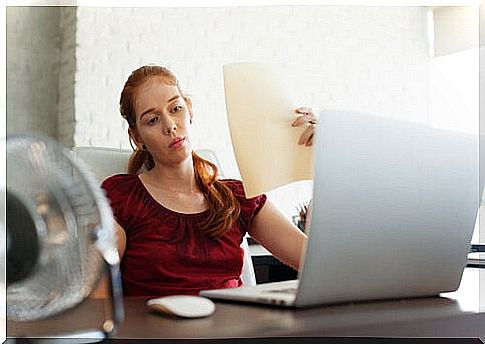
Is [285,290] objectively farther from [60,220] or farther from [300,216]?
[300,216]

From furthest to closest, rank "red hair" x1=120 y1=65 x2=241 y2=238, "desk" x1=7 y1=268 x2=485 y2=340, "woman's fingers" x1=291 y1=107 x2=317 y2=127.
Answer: "red hair" x1=120 y1=65 x2=241 y2=238 < "woman's fingers" x1=291 y1=107 x2=317 y2=127 < "desk" x1=7 y1=268 x2=485 y2=340

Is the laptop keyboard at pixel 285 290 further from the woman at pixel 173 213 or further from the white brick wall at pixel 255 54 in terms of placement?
the white brick wall at pixel 255 54

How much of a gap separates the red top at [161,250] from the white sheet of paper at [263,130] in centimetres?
8

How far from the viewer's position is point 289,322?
1.41ft

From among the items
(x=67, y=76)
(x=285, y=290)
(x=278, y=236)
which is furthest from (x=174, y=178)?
(x=67, y=76)

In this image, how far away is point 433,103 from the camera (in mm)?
1721

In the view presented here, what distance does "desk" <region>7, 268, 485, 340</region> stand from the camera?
411 millimetres

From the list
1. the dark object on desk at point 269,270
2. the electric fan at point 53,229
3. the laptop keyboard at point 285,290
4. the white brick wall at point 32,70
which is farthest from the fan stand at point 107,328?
the dark object on desk at point 269,270

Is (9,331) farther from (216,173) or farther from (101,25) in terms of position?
(101,25)

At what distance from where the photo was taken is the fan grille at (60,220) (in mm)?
421

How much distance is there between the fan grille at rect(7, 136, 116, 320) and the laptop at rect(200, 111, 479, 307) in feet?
0.37

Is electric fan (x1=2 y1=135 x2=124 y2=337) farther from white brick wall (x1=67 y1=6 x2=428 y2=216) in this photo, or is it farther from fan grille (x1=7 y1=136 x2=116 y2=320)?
white brick wall (x1=67 y1=6 x2=428 y2=216)

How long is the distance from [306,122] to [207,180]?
0.17 m

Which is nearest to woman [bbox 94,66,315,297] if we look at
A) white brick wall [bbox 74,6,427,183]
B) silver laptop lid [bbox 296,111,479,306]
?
silver laptop lid [bbox 296,111,479,306]
